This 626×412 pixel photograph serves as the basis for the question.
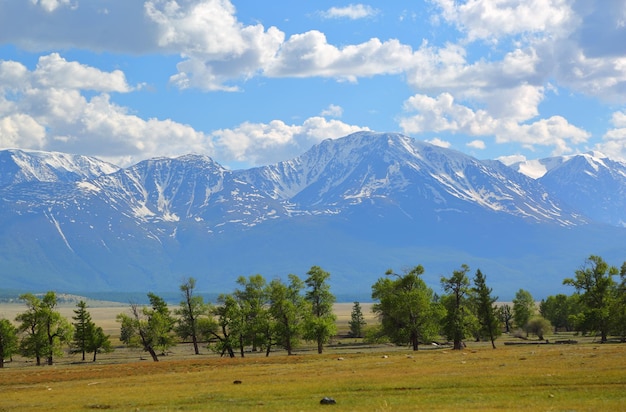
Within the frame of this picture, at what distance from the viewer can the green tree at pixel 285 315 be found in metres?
118

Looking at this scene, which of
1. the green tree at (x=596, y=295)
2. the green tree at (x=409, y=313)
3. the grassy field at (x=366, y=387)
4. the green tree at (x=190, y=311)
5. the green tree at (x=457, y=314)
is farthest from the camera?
the green tree at (x=190, y=311)

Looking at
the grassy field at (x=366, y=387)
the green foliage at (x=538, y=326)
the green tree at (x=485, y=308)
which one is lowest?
the grassy field at (x=366, y=387)

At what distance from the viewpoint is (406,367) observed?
74.8 m

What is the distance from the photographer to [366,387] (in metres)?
57.1

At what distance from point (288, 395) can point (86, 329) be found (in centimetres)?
9817

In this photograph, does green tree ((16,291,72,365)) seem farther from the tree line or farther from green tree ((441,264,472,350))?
green tree ((441,264,472,350))

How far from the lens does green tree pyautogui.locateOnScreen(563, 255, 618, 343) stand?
123 m

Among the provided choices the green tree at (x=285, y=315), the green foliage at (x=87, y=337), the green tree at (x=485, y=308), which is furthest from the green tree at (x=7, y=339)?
the green tree at (x=485, y=308)

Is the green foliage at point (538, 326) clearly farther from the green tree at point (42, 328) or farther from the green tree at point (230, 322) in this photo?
the green tree at point (42, 328)

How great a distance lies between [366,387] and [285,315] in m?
61.6

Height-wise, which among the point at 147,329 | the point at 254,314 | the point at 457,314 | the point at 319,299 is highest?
the point at 319,299

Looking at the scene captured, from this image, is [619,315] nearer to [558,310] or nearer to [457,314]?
[457,314]

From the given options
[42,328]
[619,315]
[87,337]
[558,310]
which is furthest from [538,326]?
[42,328]

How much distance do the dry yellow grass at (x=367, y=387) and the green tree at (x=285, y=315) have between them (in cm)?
3265
